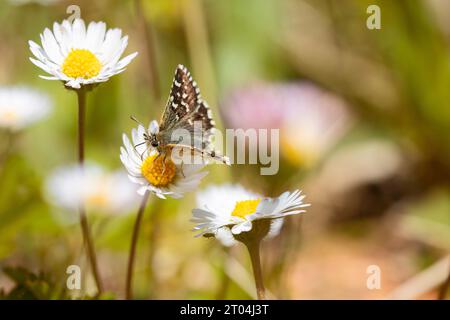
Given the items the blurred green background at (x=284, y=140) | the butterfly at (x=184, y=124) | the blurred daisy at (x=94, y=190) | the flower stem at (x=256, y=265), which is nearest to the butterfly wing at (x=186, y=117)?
the butterfly at (x=184, y=124)

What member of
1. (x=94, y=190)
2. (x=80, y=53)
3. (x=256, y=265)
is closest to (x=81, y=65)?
(x=80, y=53)

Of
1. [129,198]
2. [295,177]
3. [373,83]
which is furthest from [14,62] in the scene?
[373,83]

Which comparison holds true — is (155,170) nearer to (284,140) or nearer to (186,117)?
(186,117)

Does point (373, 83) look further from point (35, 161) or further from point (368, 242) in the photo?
point (35, 161)

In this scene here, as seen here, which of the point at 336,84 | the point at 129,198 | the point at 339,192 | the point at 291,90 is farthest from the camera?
the point at 336,84

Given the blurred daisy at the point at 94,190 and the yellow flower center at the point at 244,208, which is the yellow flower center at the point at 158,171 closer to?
the yellow flower center at the point at 244,208

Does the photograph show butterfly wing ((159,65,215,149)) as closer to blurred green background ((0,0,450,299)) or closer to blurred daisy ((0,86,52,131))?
blurred green background ((0,0,450,299))
